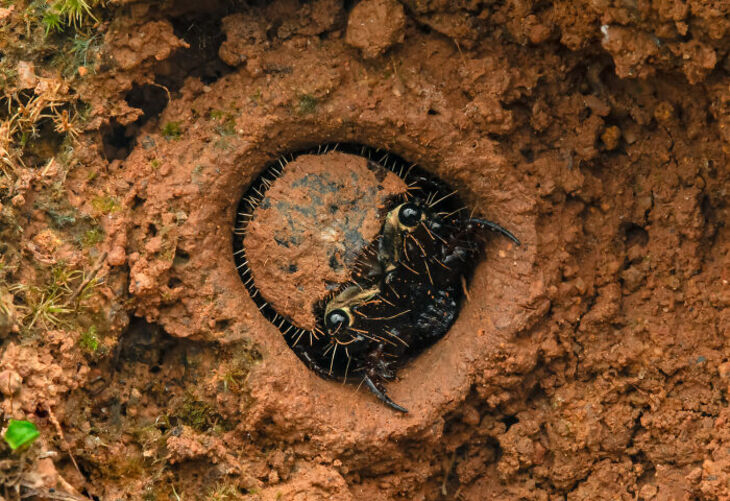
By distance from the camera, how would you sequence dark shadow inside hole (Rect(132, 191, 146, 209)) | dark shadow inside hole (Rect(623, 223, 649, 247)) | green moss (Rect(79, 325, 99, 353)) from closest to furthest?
green moss (Rect(79, 325, 99, 353)), dark shadow inside hole (Rect(132, 191, 146, 209)), dark shadow inside hole (Rect(623, 223, 649, 247))

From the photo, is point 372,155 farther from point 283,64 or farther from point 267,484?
point 267,484

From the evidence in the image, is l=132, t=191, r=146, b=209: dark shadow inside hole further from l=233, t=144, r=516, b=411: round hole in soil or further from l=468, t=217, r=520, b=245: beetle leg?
l=468, t=217, r=520, b=245: beetle leg

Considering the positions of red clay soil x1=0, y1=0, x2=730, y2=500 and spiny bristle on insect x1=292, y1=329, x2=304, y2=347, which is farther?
spiny bristle on insect x1=292, y1=329, x2=304, y2=347

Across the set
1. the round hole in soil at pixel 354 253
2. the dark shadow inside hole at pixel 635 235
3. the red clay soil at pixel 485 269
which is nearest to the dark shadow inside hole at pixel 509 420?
the red clay soil at pixel 485 269

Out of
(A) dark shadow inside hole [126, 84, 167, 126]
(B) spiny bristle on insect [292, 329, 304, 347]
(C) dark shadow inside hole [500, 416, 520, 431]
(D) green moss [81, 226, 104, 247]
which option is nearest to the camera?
(D) green moss [81, 226, 104, 247]

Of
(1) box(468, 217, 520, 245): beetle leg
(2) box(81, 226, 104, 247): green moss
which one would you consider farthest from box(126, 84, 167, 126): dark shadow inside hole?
(1) box(468, 217, 520, 245): beetle leg

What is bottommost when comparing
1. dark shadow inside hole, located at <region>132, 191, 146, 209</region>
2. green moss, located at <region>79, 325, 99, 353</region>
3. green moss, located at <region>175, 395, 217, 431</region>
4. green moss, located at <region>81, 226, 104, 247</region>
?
green moss, located at <region>175, 395, 217, 431</region>

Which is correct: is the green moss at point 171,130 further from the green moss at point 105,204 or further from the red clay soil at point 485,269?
the green moss at point 105,204
